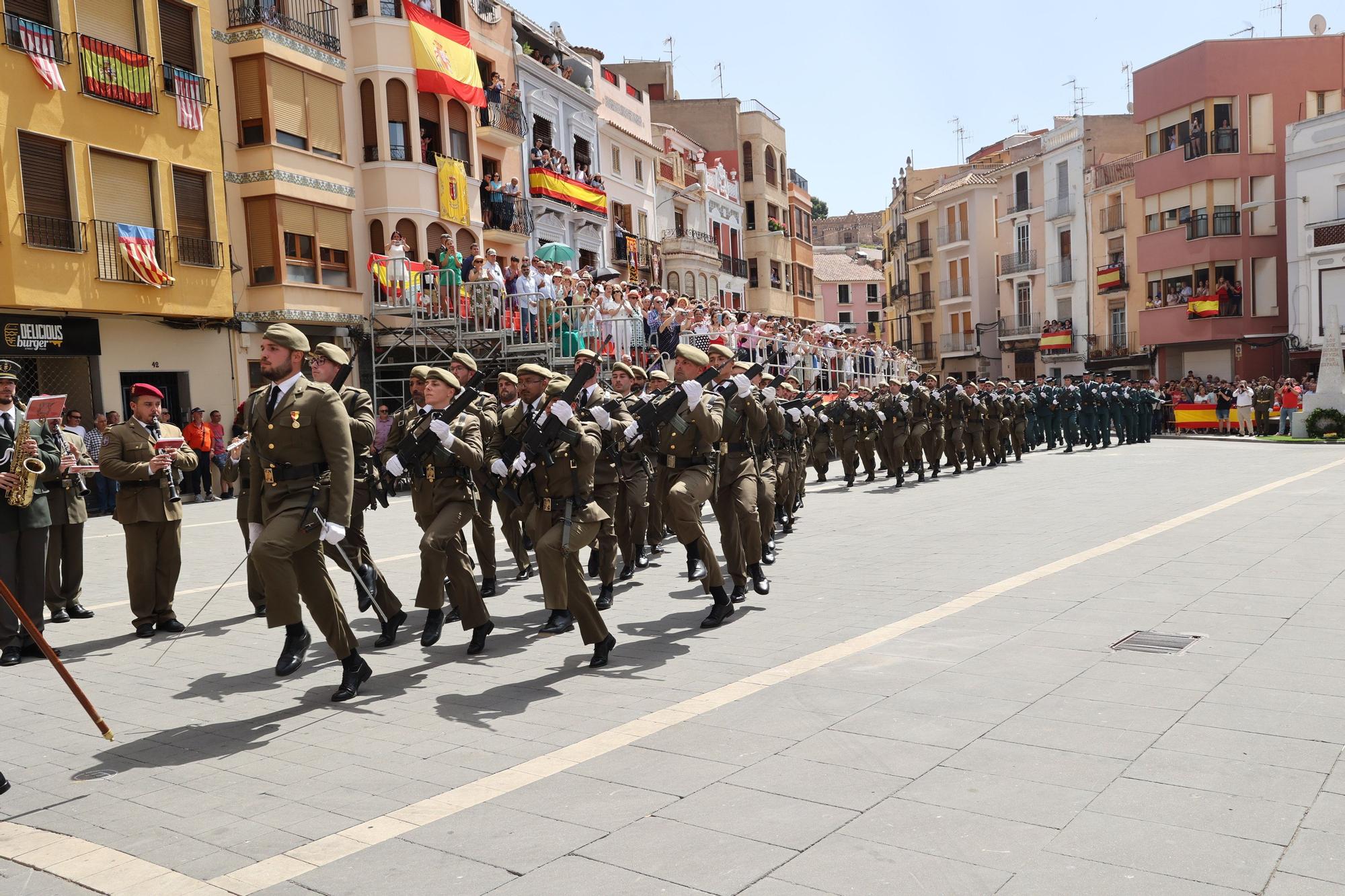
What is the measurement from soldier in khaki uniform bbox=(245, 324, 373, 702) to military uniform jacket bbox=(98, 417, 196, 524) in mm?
2580

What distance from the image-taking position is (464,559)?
7777 mm

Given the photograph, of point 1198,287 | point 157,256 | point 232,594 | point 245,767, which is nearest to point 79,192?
point 157,256

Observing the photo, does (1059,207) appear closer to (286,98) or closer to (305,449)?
(286,98)

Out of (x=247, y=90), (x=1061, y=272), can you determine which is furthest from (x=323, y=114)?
(x=1061, y=272)

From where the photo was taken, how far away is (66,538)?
Result: 30.2 feet

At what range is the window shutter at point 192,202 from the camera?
71.8ft

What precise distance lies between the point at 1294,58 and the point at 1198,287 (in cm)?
916

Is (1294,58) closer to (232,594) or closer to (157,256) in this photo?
(157,256)

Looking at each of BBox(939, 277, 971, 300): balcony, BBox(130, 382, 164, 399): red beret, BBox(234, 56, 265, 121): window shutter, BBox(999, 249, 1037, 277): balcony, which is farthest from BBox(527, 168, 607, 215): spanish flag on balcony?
BBox(939, 277, 971, 300): balcony

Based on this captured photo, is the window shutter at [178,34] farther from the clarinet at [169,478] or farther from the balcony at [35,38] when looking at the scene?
the clarinet at [169,478]

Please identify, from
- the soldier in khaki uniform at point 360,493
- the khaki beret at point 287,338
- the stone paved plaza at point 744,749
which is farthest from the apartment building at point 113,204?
the khaki beret at point 287,338

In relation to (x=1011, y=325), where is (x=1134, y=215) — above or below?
above

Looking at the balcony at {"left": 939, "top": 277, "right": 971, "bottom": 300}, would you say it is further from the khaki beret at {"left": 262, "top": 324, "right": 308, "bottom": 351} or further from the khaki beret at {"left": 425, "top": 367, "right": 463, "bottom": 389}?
the khaki beret at {"left": 262, "top": 324, "right": 308, "bottom": 351}

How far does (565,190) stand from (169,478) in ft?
85.9
